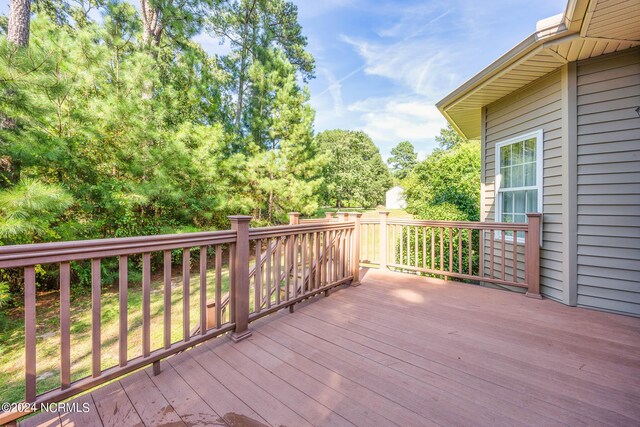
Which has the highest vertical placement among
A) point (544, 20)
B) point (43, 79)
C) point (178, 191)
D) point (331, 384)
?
point (544, 20)

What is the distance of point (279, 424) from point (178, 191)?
5.43 metres

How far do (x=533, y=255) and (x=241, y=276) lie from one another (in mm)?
3378

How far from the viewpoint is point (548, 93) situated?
11.0 ft

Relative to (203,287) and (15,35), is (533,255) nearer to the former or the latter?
(203,287)

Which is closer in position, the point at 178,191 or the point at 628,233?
the point at 628,233

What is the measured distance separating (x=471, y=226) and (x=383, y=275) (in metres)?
1.44

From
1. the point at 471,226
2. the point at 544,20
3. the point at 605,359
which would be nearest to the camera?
the point at 605,359

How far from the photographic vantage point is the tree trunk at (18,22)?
11.9 ft

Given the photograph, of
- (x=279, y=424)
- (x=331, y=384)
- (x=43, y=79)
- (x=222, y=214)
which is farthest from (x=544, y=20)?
(x=222, y=214)

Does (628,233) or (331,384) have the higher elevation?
(628,233)

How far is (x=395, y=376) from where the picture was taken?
1677 millimetres

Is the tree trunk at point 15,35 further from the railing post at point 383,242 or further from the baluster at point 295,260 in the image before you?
the railing post at point 383,242

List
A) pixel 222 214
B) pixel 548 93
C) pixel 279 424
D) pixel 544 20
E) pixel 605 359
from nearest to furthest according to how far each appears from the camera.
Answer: pixel 279 424
pixel 605 359
pixel 544 20
pixel 548 93
pixel 222 214

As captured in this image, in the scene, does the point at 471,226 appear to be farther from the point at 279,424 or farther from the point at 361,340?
the point at 279,424
